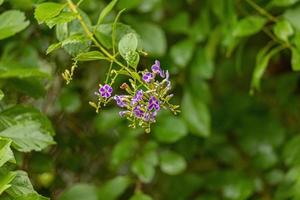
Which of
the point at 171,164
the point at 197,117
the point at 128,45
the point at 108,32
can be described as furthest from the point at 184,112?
the point at 128,45

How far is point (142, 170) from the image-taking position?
4.42ft

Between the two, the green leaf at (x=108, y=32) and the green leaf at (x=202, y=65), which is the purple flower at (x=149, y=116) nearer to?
the green leaf at (x=108, y=32)

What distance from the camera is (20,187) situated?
901 mm

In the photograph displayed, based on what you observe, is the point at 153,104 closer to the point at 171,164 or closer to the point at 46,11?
the point at 46,11

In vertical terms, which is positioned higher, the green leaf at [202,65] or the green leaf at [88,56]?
the green leaf at [88,56]

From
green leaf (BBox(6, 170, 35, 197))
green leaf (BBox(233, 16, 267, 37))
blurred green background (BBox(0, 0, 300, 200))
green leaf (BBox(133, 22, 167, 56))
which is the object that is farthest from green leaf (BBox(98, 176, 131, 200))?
green leaf (BBox(6, 170, 35, 197))

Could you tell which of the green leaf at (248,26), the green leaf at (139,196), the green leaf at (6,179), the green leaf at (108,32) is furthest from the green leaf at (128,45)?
the green leaf at (139,196)

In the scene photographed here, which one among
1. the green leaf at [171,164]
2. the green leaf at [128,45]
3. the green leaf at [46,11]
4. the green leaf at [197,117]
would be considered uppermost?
the green leaf at [46,11]

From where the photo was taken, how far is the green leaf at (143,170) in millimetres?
1334

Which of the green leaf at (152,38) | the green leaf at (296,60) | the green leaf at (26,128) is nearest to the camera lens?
the green leaf at (26,128)

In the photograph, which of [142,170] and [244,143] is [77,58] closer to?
[142,170]

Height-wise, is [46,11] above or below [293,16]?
above

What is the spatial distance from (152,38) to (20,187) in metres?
0.60

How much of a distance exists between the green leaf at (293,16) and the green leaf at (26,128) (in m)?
0.51
